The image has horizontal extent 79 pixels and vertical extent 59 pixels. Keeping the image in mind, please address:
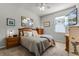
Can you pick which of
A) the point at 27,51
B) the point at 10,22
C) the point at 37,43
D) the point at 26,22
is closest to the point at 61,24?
the point at 37,43

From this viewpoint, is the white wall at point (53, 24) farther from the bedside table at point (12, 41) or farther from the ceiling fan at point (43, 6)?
the bedside table at point (12, 41)

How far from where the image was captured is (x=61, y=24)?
171cm

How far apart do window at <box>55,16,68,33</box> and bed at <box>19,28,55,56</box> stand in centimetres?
23

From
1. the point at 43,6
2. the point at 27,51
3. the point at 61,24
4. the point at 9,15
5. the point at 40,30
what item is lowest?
the point at 27,51

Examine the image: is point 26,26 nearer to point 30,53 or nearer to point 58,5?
point 30,53

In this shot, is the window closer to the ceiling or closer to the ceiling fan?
the ceiling

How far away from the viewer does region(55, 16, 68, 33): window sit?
1666 millimetres

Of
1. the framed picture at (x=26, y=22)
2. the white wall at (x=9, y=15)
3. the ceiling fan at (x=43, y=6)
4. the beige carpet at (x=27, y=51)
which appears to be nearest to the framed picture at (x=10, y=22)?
the white wall at (x=9, y=15)

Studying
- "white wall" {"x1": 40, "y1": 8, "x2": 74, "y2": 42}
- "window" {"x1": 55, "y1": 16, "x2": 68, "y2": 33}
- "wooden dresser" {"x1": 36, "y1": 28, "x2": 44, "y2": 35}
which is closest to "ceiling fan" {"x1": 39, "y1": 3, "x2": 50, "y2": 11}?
"white wall" {"x1": 40, "y1": 8, "x2": 74, "y2": 42}

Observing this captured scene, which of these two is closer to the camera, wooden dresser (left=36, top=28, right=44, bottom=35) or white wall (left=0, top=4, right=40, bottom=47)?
white wall (left=0, top=4, right=40, bottom=47)

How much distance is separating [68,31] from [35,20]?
67 cm

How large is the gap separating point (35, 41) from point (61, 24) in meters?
0.60

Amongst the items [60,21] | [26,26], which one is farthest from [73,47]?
[26,26]

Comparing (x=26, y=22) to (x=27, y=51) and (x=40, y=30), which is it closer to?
(x=40, y=30)
